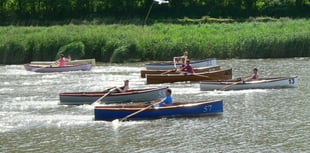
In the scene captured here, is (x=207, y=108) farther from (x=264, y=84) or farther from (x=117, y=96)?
(x=264, y=84)

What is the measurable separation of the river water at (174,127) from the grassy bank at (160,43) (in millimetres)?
14792

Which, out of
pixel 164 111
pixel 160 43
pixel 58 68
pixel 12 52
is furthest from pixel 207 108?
pixel 12 52

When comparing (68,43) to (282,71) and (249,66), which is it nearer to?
(249,66)

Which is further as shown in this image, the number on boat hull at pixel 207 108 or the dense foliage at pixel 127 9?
the dense foliage at pixel 127 9

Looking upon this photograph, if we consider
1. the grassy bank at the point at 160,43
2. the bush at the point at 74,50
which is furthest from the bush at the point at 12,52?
the bush at the point at 74,50

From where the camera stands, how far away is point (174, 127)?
1002 inches

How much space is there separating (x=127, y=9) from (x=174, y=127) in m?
60.3

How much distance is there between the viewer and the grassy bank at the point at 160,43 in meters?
52.4

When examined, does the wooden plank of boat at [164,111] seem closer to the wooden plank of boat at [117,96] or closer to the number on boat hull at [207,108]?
the number on boat hull at [207,108]

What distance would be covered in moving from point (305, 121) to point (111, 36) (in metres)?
33.2

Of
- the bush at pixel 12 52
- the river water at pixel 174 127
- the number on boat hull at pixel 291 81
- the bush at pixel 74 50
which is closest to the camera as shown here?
the river water at pixel 174 127

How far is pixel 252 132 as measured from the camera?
24.1 m

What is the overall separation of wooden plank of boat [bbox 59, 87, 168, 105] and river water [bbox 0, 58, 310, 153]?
54 cm

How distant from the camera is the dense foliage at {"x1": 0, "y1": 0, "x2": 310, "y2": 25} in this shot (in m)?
80.7
